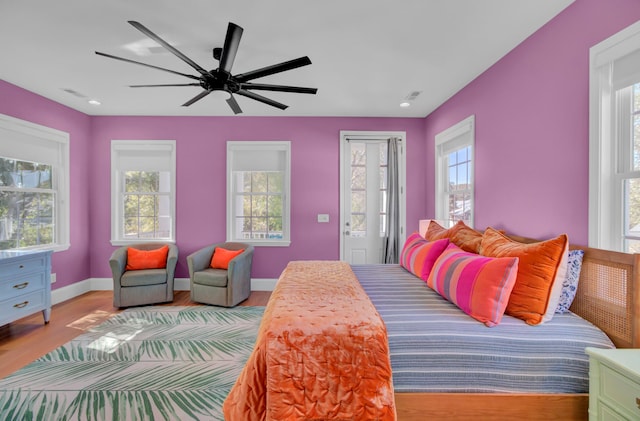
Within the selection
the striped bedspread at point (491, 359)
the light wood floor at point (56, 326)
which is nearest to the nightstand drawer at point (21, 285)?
the light wood floor at point (56, 326)

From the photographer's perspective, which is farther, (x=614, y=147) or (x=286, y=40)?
(x=286, y=40)

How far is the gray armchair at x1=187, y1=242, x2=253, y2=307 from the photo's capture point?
143 inches

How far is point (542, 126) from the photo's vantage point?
220 cm

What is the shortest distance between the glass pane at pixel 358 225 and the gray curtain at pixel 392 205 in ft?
1.18

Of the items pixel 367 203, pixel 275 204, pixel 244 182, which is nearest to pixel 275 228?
pixel 275 204

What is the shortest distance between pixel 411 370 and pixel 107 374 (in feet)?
7.47

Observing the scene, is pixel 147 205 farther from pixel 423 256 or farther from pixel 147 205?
pixel 423 256

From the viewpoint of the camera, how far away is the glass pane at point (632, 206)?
5.40 ft

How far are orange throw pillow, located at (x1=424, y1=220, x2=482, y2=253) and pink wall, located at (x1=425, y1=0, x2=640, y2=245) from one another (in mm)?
339

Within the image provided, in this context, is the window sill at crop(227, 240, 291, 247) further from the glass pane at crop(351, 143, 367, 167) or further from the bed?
the bed

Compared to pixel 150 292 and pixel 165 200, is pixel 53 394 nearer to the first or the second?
pixel 150 292

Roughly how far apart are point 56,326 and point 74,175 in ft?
7.04

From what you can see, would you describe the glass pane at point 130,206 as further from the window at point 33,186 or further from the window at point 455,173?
the window at point 455,173

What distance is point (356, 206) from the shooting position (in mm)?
4484
